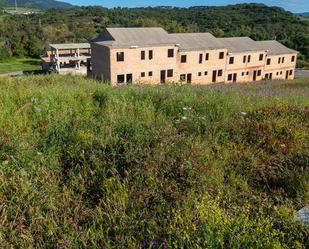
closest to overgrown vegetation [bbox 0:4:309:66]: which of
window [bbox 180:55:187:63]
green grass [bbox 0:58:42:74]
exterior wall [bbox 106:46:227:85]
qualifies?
green grass [bbox 0:58:42:74]

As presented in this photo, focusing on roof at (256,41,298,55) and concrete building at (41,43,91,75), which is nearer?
roof at (256,41,298,55)

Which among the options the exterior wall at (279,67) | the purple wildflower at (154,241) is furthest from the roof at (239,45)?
the purple wildflower at (154,241)

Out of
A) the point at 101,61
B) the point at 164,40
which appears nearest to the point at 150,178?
the point at 101,61

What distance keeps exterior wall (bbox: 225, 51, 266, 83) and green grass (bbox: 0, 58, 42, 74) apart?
118 ft

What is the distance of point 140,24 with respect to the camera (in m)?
86.6

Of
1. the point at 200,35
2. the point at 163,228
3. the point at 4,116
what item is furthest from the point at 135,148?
the point at 200,35

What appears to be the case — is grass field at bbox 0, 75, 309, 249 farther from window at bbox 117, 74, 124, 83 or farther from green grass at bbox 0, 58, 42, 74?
green grass at bbox 0, 58, 42, 74

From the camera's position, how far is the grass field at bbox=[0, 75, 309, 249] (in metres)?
3.06

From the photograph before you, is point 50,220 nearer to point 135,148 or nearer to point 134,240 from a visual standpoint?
point 134,240

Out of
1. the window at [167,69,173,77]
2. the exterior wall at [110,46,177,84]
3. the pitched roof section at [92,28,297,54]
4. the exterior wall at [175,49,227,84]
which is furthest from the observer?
the exterior wall at [175,49,227,84]

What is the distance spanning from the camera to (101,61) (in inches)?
1296

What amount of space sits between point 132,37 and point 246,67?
17.3 m

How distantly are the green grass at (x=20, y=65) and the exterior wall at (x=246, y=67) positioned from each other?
3591cm

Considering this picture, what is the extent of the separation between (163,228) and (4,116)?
412 cm
